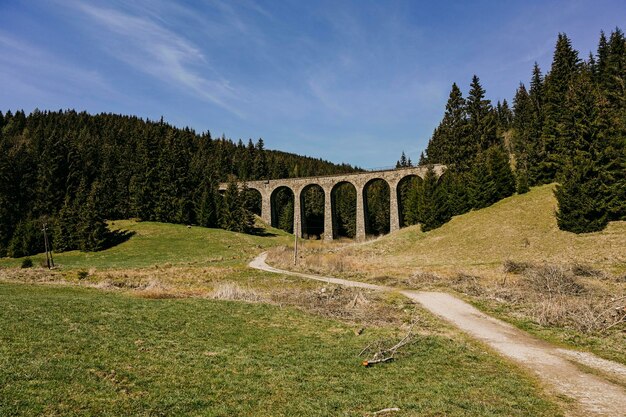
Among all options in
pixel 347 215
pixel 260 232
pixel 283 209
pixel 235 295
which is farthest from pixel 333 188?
pixel 235 295

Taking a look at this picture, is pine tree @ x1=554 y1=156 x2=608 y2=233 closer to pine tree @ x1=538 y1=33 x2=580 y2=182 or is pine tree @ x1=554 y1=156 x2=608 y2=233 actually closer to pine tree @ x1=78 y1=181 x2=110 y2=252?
pine tree @ x1=538 y1=33 x2=580 y2=182

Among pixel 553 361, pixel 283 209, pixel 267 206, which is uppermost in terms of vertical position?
pixel 267 206

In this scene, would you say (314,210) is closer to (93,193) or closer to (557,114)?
(93,193)

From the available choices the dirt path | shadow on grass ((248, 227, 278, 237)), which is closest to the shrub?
the dirt path

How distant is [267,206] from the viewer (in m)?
102

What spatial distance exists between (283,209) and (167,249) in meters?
54.3

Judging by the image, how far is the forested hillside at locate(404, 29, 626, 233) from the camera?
126 ft

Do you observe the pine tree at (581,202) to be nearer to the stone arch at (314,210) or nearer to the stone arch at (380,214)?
the stone arch at (380,214)

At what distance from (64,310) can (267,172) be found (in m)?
113

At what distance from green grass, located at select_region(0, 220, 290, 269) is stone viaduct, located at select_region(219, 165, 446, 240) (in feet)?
37.7

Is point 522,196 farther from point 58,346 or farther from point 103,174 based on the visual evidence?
point 103,174

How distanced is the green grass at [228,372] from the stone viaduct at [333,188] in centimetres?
5183

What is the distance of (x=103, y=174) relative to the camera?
8581 cm

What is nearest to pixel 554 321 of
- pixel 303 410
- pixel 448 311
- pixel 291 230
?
pixel 448 311
